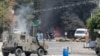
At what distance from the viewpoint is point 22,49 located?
112 ft

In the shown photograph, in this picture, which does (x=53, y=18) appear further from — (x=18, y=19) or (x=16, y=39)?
(x=16, y=39)

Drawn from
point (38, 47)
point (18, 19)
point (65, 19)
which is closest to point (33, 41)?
point (38, 47)

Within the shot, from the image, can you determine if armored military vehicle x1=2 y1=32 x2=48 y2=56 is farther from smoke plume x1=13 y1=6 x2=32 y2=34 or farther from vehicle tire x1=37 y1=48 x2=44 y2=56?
smoke plume x1=13 y1=6 x2=32 y2=34

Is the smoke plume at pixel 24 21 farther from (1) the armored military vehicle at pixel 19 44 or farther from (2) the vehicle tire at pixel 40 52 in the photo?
(1) the armored military vehicle at pixel 19 44

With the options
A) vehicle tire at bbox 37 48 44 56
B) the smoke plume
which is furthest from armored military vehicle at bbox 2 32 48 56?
the smoke plume

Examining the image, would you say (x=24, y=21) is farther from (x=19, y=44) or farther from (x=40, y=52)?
(x=19, y=44)

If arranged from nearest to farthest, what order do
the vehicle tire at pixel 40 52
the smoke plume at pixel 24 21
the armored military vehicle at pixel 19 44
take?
the armored military vehicle at pixel 19 44
the vehicle tire at pixel 40 52
the smoke plume at pixel 24 21

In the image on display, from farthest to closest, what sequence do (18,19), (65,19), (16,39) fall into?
(65,19)
(18,19)
(16,39)

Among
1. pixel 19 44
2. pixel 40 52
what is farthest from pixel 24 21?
pixel 19 44

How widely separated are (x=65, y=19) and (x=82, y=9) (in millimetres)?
4355

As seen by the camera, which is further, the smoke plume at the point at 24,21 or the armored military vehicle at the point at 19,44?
the smoke plume at the point at 24,21

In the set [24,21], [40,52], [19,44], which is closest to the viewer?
[19,44]

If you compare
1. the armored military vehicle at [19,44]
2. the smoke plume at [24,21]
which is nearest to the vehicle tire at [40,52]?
the armored military vehicle at [19,44]

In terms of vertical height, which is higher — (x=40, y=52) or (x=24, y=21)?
(x=40, y=52)
